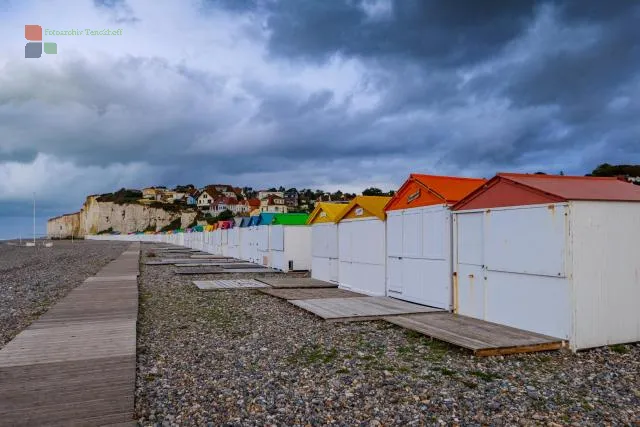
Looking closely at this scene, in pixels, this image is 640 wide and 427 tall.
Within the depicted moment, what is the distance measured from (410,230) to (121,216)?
157 metres

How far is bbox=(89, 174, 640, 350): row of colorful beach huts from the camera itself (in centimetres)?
798

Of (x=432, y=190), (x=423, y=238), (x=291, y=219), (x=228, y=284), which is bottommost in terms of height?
(x=228, y=284)

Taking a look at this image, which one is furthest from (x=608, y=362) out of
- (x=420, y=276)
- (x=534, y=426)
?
(x=420, y=276)

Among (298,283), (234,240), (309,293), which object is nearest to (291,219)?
(298,283)

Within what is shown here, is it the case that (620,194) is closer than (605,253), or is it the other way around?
(605,253)

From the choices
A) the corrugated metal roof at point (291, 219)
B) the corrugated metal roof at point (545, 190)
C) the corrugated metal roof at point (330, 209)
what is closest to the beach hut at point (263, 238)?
the corrugated metal roof at point (291, 219)

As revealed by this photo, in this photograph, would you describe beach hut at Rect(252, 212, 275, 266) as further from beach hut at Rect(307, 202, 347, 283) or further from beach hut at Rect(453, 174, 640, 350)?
beach hut at Rect(453, 174, 640, 350)

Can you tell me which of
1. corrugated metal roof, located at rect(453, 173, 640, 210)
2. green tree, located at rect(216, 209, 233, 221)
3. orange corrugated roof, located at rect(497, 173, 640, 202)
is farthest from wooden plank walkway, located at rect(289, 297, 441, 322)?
green tree, located at rect(216, 209, 233, 221)

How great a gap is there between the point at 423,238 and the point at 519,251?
336cm

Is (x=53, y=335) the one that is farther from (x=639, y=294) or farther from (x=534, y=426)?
(x=639, y=294)

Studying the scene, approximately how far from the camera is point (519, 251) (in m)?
9.00

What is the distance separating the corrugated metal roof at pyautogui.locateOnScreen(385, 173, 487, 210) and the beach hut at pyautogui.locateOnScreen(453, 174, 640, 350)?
1789mm

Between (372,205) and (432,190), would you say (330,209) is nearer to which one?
(372,205)

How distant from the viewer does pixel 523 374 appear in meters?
6.66
